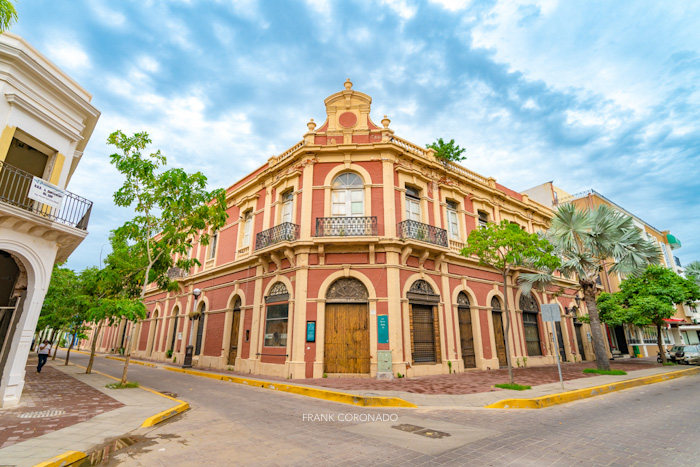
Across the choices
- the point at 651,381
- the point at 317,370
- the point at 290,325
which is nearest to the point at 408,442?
the point at 317,370

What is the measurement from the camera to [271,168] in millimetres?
17062

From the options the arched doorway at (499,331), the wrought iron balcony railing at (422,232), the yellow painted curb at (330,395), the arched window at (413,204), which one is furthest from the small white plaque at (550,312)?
the arched doorway at (499,331)

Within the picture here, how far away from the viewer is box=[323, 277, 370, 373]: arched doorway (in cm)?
1284

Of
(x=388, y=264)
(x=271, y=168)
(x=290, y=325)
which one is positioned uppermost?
(x=271, y=168)

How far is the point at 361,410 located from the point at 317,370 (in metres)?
5.08

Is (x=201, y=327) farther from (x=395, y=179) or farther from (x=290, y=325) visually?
(x=395, y=179)

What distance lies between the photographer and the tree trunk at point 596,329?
1460cm

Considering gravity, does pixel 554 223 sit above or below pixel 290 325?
above

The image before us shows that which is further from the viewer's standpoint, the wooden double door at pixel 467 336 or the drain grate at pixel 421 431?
the wooden double door at pixel 467 336

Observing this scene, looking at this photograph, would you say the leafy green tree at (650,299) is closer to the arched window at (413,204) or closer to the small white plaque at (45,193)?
the arched window at (413,204)

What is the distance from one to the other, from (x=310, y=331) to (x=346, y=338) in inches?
57.1

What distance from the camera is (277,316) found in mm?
14617

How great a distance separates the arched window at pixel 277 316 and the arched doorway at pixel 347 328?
2.03m

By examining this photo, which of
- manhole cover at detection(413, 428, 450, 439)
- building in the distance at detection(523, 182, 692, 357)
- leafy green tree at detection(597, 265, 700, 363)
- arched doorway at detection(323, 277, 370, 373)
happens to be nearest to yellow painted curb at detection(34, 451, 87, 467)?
manhole cover at detection(413, 428, 450, 439)
